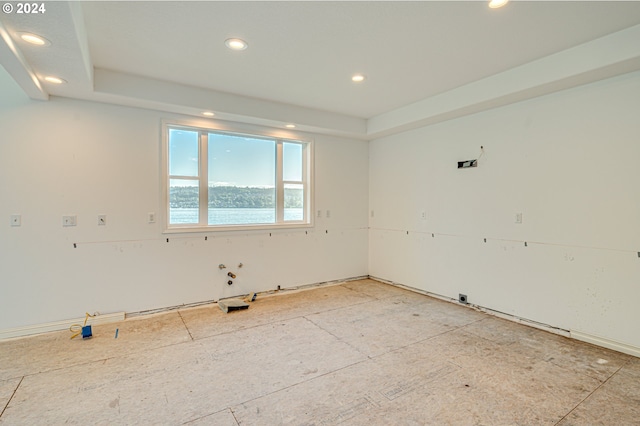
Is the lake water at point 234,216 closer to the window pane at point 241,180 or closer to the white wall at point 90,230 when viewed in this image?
the window pane at point 241,180

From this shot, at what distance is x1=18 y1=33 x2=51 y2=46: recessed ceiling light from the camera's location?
79.9 inches

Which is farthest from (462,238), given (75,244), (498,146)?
(75,244)

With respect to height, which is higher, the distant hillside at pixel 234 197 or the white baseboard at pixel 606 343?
the distant hillside at pixel 234 197

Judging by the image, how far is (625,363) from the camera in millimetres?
2576

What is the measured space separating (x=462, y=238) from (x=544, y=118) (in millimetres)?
1654

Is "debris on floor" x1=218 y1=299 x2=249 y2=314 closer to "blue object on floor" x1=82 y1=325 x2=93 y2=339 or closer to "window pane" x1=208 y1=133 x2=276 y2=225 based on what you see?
"window pane" x1=208 y1=133 x2=276 y2=225

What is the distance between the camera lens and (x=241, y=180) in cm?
447

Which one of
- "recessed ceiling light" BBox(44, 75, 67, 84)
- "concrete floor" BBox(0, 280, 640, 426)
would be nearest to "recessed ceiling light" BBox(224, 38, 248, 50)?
"recessed ceiling light" BBox(44, 75, 67, 84)

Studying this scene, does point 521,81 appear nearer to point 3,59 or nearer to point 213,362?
point 213,362

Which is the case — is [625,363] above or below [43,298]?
below

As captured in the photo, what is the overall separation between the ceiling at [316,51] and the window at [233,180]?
0.53m

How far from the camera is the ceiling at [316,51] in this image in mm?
2164

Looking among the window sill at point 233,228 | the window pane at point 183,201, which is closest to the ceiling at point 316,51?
the window pane at point 183,201

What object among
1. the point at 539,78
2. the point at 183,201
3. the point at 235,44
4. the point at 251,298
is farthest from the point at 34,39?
the point at 539,78
